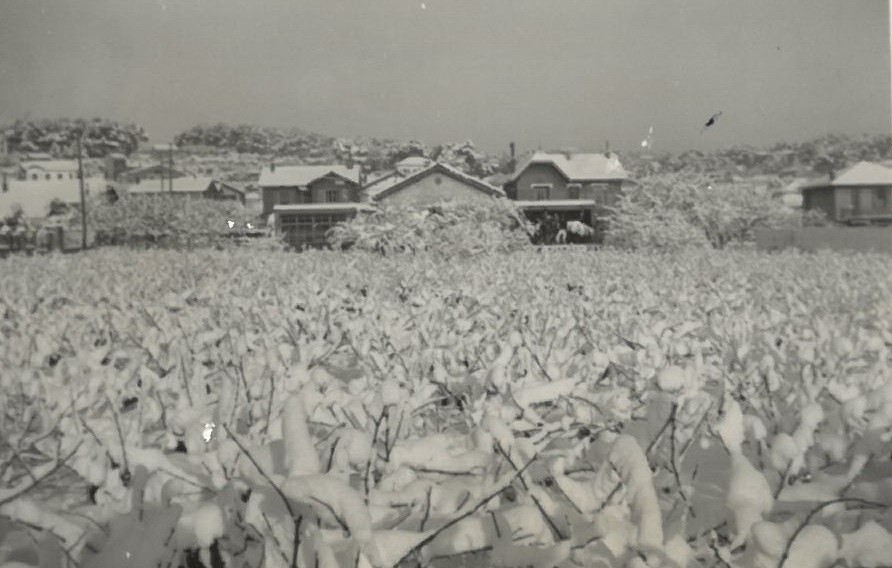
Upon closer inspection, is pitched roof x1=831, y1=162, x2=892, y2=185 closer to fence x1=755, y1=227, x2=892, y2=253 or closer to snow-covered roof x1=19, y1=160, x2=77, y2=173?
fence x1=755, y1=227, x2=892, y2=253

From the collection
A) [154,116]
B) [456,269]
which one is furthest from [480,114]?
[154,116]

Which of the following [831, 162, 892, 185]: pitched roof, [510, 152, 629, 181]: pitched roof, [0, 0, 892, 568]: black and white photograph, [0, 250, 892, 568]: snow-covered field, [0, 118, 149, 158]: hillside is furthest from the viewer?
[831, 162, 892, 185]: pitched roof

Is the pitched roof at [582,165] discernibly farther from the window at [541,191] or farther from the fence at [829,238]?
the fence at [829,238]

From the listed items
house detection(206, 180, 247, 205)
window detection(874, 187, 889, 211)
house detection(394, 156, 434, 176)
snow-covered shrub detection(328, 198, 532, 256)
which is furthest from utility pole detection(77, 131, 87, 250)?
window detection(874, 187, 889, 211)

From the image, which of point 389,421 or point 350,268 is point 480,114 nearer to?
point 350,268

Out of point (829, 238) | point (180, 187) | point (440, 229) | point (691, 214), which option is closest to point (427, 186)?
point (440, 229)

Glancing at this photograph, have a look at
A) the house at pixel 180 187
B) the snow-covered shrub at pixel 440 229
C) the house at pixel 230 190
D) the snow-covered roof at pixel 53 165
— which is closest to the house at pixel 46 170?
the snow-covered roof at pixel 53 165
